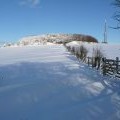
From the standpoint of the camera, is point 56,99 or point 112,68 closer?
point 56,99

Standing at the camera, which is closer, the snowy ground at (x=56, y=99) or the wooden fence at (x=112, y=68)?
the snowy ground at (x=56, y=99)

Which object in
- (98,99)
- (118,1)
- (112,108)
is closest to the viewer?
(112,108)

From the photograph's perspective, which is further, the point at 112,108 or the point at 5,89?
the point at 5,89

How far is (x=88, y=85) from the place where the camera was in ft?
46.7

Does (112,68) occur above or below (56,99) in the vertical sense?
below

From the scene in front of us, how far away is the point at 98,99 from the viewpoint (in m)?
11.7

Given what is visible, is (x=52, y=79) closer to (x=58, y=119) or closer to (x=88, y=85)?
(x=88, y=85)

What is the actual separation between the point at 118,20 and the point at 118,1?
1081 millimetres

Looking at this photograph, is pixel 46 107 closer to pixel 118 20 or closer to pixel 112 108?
pixel 112 108

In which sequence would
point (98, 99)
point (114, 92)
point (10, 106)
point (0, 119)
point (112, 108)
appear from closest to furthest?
1. point (0, 119)
2. point (10, 106)
3. point (112, 108)
4. point (98, 99)
5. point (114, 92)

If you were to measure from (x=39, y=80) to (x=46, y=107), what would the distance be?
4.62 m

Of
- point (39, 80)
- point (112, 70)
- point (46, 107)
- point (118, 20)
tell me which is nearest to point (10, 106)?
point (46, 107)

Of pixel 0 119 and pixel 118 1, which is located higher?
pixel 118 1

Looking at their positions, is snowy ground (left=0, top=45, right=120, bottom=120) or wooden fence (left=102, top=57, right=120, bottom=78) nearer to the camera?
snowy ground (left=0, top=45, right=120, bottom=120)
